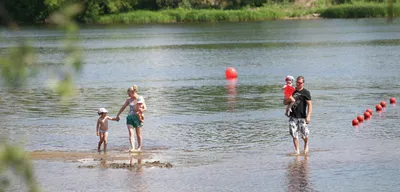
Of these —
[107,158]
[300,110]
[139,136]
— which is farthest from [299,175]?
[107,158]

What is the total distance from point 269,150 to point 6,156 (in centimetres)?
1482

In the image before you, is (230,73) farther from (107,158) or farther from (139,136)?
(107,158)

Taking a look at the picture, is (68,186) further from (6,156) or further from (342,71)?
(342,71)

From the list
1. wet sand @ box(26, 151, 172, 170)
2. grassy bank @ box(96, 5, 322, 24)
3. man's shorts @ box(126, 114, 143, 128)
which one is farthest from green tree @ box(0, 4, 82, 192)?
grassy bank @ box(96, 5, 322, 24)

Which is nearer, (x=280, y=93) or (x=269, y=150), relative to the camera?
(x=269, y=150)

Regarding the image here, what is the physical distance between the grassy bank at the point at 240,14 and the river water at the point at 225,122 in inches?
1980

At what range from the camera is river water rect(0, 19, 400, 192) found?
49.0 ft

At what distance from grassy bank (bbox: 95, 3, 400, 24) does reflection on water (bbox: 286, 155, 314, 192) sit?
87.7 metres

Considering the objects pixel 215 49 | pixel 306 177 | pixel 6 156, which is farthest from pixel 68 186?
pixel 215 49

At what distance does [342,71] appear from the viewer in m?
40.1

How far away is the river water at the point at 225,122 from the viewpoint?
14938mm

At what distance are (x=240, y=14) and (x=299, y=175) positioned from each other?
98.1 metres

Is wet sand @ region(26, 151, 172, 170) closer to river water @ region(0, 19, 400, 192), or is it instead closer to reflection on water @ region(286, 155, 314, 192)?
river water @ region(0, 19, 400, 192)

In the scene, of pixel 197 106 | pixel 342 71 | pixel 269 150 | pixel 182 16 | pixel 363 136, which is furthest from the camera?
pixel 182 16
